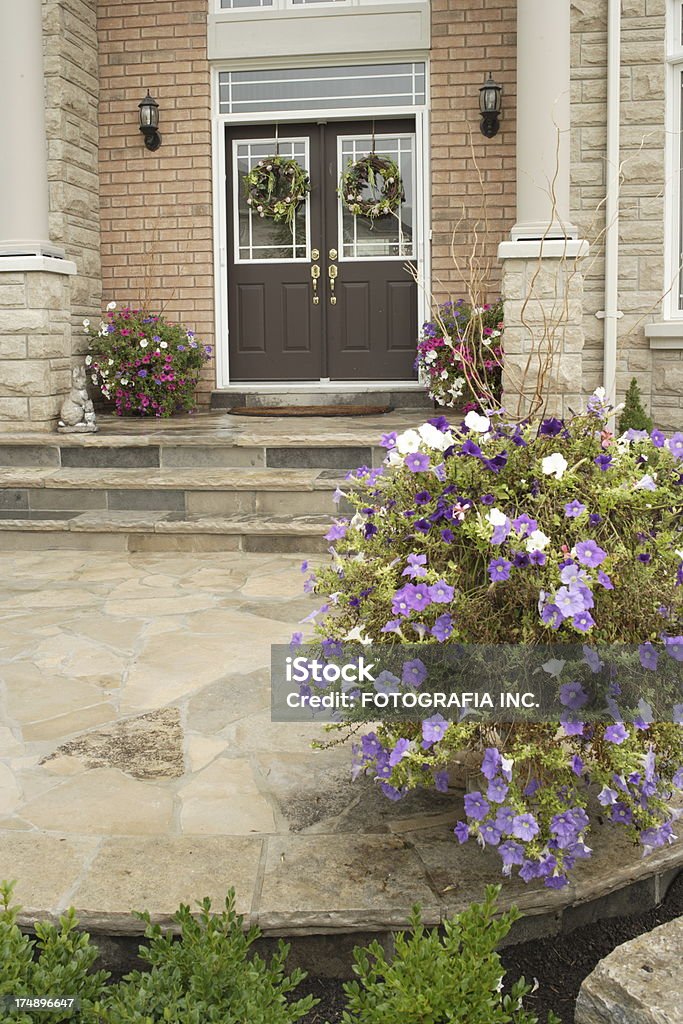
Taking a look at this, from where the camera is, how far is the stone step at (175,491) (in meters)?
6.34

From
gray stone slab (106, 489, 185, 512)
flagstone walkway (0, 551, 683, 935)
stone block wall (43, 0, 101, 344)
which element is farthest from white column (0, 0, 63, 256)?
flagstone walkway (0, 551, 683, 935)

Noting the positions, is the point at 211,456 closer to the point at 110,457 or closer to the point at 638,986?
the point at 110,457

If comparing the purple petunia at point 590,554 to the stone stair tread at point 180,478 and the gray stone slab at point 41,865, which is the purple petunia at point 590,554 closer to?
the gray stone slab at point 41,865

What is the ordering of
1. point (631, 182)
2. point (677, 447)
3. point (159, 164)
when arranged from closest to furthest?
point (677, 447) → point (631, 182) → point (159, 164)

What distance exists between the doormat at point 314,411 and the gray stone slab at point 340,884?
6.00 metres

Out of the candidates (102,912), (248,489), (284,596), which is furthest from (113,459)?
(102,912)

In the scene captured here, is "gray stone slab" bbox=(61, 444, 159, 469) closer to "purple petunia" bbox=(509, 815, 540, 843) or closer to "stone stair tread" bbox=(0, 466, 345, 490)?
"stone stair tread" bbox=(0, 466, 345, 490)

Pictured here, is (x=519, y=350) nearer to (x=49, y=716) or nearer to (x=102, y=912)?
(x=49, y=716)

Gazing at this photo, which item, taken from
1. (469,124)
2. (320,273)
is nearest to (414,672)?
(469,124)

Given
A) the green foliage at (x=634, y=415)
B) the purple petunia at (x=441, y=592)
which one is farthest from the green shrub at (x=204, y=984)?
the green foliage at (x=634, y=415)

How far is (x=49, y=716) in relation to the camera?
11.4ft

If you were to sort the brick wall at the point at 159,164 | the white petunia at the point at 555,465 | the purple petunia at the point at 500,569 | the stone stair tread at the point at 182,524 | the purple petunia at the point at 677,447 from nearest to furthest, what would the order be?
the purple petunia at the point at 500,569 < the white petunia at the point at 555,465 < the purple petunia at the point at 677,447 < the stone stair tread at the point at 182,524 < the brick wall at the point at 159,164

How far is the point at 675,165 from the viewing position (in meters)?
7.87

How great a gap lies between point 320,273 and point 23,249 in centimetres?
292
